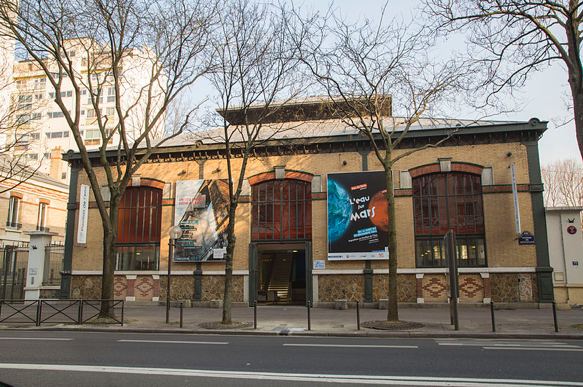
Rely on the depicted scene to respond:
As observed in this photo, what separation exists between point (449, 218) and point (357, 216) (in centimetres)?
405

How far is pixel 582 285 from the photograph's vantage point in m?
18.8

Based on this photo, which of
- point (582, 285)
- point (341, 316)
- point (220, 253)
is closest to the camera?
point (341, 316)

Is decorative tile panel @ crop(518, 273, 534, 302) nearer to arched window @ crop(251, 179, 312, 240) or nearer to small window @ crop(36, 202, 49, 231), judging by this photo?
arched window @ crop(251, 179, 312, 240)

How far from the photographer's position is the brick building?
64.3 feet

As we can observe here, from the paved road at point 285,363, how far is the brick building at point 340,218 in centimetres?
933

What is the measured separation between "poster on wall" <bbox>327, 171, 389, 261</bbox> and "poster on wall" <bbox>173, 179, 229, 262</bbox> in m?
5.20

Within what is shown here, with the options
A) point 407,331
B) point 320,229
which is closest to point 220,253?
point 320,229

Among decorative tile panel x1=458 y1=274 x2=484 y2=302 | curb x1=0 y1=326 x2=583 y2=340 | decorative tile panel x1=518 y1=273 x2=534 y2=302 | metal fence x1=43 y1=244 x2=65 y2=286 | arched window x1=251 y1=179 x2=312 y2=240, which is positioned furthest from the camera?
metal fence x1=43 y1=244 x2=65 y2=286

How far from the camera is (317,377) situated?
675cm

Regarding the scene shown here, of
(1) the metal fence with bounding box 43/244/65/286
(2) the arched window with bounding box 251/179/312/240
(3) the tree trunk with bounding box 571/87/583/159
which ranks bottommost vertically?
(1) the metal fence with bounding box 43/244/65/286

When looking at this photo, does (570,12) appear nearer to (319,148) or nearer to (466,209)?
(466,209)

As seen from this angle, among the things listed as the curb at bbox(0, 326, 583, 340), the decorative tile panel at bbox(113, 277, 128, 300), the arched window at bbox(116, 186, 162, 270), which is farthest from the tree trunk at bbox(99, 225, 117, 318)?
the decorative tile panel at bbox(113, 277, 128, 300)

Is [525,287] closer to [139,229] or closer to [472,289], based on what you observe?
[472,289]

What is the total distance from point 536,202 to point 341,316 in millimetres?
9678
